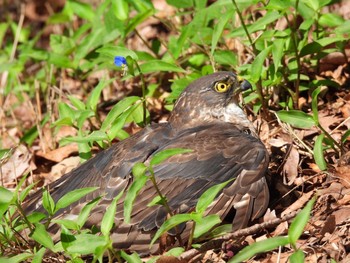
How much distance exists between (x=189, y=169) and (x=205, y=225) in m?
0.71

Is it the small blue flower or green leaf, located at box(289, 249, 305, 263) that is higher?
the small blue flower

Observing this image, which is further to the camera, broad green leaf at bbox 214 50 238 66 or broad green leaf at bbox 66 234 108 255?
broad green leaf at bbox 214 50 238 66

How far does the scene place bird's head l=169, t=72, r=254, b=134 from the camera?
693 centimetres

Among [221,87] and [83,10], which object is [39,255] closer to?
[221,87]

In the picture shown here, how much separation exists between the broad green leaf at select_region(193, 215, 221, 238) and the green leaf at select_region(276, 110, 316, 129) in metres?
1.15

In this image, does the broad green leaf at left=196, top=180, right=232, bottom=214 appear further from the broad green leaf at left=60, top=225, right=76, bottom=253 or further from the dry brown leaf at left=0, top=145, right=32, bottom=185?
the dry brown leaf at left=0, top=145, right=32, bottom=185

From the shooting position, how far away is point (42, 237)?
543 cm

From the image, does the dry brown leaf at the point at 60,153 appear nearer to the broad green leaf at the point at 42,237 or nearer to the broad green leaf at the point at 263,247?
the broad green leaf at the point at 42,237

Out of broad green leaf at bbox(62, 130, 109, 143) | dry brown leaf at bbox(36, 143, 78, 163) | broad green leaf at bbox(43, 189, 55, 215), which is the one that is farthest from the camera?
dry brown leaf at bbox(36, 143, 78, 163)

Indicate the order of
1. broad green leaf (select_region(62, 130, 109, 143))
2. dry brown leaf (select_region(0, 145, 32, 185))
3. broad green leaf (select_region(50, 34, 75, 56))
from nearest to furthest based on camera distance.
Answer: broad green leaf (select_region(62, 130, 109, 143))
dry brown leaf (select_region(0, 145, 32, 185))
broad green leaf (select_region(50, 34, 75, 56))

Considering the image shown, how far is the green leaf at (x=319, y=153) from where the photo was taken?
6.01 m

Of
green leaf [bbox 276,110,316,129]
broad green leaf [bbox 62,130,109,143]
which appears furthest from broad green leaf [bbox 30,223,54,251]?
green leaf [bbox 276,110,316,129]

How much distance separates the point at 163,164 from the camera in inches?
241

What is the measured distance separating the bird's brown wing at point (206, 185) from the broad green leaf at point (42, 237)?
580 mm
